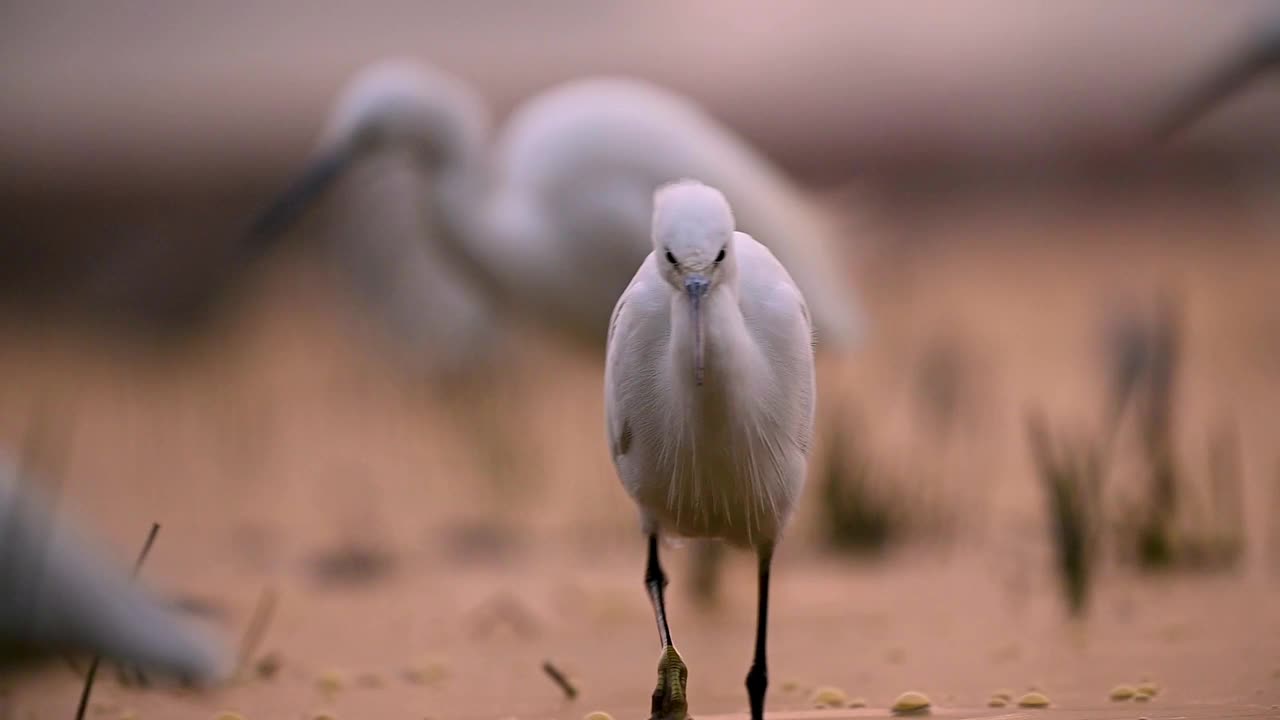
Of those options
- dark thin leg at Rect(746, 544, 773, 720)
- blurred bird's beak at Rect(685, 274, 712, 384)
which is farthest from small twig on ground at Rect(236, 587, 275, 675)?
blurred bird's beak at Rect(685, 274, 712, 384)

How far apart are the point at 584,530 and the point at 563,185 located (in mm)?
1334

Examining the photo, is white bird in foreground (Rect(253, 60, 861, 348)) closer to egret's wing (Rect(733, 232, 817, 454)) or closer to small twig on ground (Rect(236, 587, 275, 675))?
small twig on ground (Rect(236, 587, 275, 675))

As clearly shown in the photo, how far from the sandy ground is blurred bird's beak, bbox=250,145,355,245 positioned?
121 cm

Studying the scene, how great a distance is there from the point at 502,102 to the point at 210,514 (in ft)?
52.1

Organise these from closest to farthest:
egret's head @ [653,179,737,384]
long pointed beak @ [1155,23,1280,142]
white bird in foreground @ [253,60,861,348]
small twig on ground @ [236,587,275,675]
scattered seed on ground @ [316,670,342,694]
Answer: egret's head @ [653,179,737,384]
scattered seed on ground @ [316,670,342,694]
small twig on ground @ [236,587,275,675]
white bird in foreground @ [253,60,861,348]
long pointed beak @ [1155,23,1280,142]

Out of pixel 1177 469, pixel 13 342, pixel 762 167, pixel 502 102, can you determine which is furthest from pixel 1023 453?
pixel 502 102

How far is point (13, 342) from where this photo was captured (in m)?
13.1

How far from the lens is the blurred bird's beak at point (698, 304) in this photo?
113 inches

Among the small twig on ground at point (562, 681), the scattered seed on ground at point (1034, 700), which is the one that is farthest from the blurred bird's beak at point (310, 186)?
the scattered seed on ground at point (1034, 700)

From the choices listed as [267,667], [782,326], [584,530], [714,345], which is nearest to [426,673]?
[267,667]

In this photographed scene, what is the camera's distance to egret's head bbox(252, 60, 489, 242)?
6.92 metres

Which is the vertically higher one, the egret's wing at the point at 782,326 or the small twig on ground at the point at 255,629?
the egret's wing at the point at 782,326

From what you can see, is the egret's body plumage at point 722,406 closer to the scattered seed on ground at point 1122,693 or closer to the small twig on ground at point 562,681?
the small twig on ground at point 562,681

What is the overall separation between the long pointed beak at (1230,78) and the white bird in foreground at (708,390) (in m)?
4.53
